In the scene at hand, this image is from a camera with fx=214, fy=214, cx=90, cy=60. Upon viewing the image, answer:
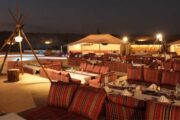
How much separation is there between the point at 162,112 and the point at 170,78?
5.09 meters

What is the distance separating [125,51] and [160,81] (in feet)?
78.8

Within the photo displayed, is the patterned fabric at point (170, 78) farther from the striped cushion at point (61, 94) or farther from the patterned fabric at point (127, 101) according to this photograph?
the striped cushion at point (61, 94)

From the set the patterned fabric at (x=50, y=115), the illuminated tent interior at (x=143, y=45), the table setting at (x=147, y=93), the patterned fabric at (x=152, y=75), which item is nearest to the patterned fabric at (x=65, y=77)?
the table setting at (x=147, y=93)

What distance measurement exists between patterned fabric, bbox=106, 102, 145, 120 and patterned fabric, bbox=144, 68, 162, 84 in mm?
4804

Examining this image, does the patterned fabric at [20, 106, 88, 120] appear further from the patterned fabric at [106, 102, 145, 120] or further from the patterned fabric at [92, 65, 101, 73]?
the patterned fabric at [92, 65, 101, 73]

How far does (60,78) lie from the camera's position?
11.0 m

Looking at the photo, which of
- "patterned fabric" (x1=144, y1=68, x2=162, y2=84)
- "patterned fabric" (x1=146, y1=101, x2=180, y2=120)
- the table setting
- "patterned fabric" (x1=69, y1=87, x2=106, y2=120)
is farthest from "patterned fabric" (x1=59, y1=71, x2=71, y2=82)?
"patterned fabric" (x1=146, y1=101, x2=180, y2=120)

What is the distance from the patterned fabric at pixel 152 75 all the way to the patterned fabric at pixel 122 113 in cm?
480

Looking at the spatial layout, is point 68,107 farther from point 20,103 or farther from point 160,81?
point 160,81

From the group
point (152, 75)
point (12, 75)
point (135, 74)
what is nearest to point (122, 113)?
point (152, 75)

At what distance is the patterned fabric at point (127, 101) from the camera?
4562mm

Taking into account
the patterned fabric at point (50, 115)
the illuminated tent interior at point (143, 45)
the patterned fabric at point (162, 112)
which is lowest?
the patterned fabric at point (50, 115)

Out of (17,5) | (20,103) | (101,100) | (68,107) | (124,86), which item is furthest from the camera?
(17,5)

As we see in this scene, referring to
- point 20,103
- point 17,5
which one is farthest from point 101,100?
point 17,5
